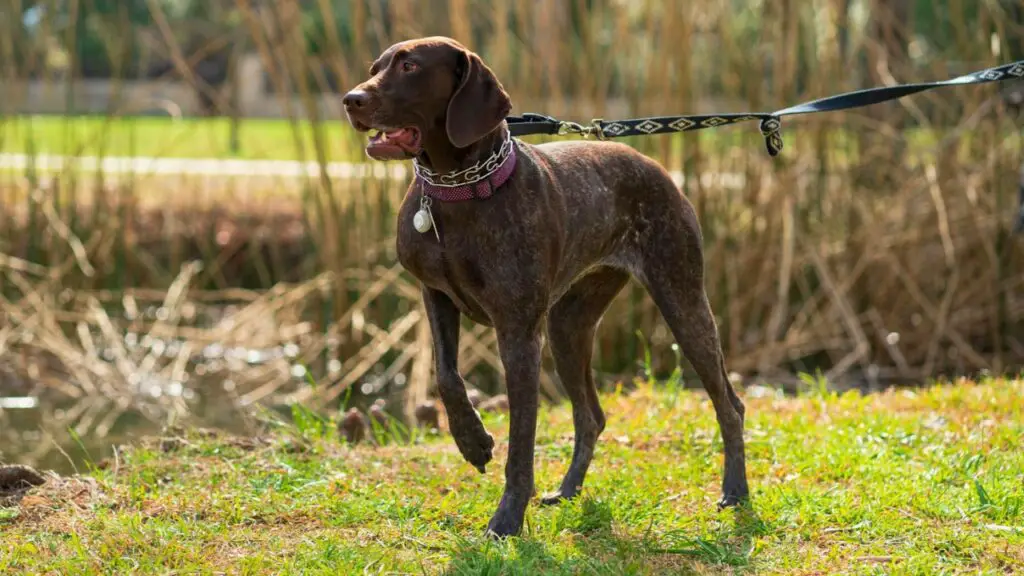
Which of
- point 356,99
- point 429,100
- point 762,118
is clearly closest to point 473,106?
point 429,100

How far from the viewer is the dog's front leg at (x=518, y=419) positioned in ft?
12.6

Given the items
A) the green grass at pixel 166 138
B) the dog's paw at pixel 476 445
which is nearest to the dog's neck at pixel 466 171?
the dog's paw at pixel 476 445

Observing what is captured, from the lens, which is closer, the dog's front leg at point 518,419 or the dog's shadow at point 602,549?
the dog's shadow at point 602,549

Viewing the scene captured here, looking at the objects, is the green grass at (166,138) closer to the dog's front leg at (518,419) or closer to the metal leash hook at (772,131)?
the metal leash hook at (772,131)

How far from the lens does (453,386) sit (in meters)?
3.89

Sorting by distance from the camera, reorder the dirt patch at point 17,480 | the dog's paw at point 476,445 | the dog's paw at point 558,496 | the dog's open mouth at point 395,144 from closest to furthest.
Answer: the dog's open mouth at point 395,144
the dog's paw at point 476,445
the dog's paw at point 558,496
the dirt patch at point 17,480

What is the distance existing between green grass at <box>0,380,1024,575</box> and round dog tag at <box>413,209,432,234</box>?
0.89 metres

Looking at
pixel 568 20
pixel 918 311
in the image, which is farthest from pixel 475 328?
pixel 918 311

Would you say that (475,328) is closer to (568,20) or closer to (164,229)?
(568,20)

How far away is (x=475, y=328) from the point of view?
706 centimetres

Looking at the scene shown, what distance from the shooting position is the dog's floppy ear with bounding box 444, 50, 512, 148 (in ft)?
11.8

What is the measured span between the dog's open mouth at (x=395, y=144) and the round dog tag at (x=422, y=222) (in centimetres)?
17

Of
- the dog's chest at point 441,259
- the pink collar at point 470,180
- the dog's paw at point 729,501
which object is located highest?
the pink collar at point 470,180

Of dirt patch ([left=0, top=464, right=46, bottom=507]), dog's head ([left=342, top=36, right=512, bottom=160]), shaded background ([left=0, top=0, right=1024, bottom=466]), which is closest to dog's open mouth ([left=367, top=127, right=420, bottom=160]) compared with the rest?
dog's head ([left=342, top=36, right=512, bottom=160])
